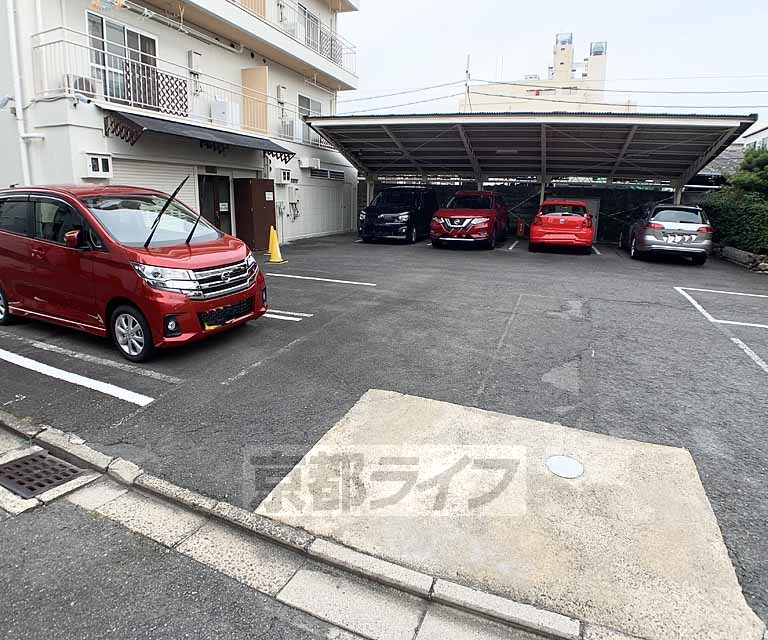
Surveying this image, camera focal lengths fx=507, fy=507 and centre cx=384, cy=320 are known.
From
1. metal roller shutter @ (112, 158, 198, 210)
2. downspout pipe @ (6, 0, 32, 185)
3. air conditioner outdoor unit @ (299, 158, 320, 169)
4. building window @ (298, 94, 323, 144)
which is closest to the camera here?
downspout pipe @ (6, 0, 32, 185)

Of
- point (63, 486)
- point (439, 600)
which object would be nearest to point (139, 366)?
point (63, 486)

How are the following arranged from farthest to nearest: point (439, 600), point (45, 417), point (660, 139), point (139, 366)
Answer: point (660, 139), point (139, 366), point (45, 417), point (439, 600)

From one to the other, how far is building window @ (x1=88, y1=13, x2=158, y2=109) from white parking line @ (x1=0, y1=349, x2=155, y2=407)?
7.11m

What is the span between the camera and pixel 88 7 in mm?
10305

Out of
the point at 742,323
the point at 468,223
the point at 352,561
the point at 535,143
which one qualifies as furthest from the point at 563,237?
the point at 352,561

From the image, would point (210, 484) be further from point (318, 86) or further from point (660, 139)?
point (318, 86)

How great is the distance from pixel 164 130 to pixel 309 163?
768 centimetres

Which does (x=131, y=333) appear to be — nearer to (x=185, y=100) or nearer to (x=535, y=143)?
(x=185, y=100)

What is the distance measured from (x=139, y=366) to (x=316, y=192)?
14.3 m

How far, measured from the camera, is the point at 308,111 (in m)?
18.9

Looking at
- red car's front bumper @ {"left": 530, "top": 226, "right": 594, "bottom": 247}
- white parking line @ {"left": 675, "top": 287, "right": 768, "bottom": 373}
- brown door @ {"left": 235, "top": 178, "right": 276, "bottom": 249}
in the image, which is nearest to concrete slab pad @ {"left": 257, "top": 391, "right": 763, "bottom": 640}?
white parking line @ {"left": 675, "top": 287, "right": 768, "bottom": 373}

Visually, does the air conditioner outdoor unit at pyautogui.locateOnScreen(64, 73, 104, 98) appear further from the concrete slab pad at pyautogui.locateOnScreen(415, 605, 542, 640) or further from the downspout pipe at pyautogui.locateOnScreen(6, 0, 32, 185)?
the concrete slab pad at pyautogui.locateOnScreen(415, 605, 542, 640)

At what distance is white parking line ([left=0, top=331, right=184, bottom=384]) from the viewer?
16.3 feet

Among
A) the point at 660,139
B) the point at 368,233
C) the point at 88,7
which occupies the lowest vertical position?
the point at 368,233
